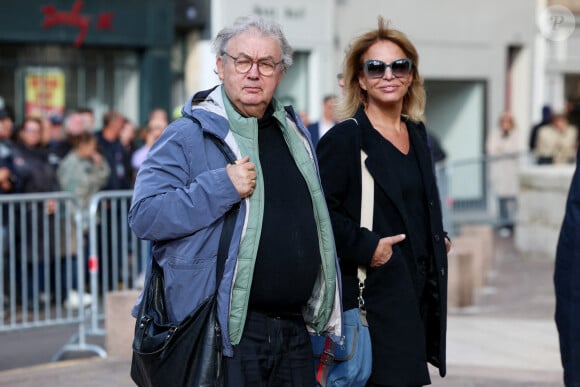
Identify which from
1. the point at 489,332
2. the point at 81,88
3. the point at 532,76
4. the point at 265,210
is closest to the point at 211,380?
the point at 265,210

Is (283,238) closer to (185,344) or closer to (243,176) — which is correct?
(243,176)

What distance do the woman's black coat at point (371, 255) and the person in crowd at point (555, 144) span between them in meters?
14.1

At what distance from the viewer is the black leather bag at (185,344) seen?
3.77 meters

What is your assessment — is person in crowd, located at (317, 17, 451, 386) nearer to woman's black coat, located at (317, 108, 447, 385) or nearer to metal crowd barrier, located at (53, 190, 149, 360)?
woman's black coat, located at (317, 108, 447, 385)

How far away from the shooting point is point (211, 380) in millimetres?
3799

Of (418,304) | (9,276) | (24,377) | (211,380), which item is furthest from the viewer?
(9,276)

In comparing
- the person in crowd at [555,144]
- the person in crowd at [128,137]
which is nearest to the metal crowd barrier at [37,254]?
the person in crowd at [128,137]

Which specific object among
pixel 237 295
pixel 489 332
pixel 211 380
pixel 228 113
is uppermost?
pixel 228 113

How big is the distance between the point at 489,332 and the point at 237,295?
563cm

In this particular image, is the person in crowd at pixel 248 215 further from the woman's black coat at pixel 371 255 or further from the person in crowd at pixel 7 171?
the person in crowd at pixel 7 171

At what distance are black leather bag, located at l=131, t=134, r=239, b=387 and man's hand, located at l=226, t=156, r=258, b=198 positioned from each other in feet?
0.33

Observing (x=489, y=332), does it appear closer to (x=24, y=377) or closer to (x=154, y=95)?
(x=24, y=377)

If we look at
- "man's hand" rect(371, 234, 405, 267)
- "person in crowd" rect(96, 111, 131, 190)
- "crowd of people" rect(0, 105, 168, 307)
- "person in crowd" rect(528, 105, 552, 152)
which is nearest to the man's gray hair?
"man's hand" rect(371, 234, 405, 267)

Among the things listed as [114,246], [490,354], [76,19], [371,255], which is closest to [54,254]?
[114,246]
